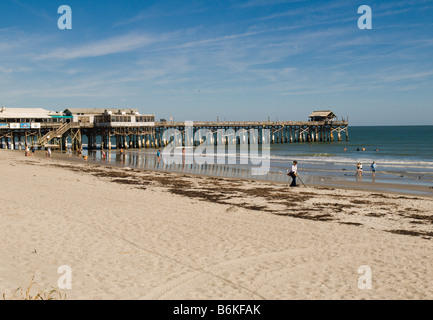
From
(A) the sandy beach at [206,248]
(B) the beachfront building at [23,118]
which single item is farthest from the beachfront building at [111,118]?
(A) the sandy beach at [206,248]

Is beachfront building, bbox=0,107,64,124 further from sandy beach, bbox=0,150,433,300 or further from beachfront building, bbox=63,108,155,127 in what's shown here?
sandy beach, bbox=0,150,433,300

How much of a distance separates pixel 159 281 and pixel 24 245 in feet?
10.6

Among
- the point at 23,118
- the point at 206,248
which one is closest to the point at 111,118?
the point at 23,118

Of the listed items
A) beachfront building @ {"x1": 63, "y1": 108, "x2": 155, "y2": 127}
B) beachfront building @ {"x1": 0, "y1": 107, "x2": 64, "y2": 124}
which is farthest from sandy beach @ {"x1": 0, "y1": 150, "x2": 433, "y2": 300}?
beachfront building @ {"x1": 63, "y1": 108, "x2": 155, "y2": 127}

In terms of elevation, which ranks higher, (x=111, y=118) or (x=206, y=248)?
(x=111, y=118)

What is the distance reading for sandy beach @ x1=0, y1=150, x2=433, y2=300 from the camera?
5867 millimetres

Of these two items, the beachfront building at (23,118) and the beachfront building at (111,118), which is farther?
the beachfront building at (111,118)

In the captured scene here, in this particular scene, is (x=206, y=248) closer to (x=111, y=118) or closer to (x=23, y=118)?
(x=23, y=118)

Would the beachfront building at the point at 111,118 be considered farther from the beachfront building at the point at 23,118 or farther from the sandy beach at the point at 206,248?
the sandy beach at the point at 206,248

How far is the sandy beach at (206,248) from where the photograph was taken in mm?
5867

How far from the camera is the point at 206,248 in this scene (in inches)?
313

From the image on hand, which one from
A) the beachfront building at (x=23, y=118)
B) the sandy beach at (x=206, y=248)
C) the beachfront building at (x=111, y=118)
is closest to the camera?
the sandy beach at (x=206, y=248)
